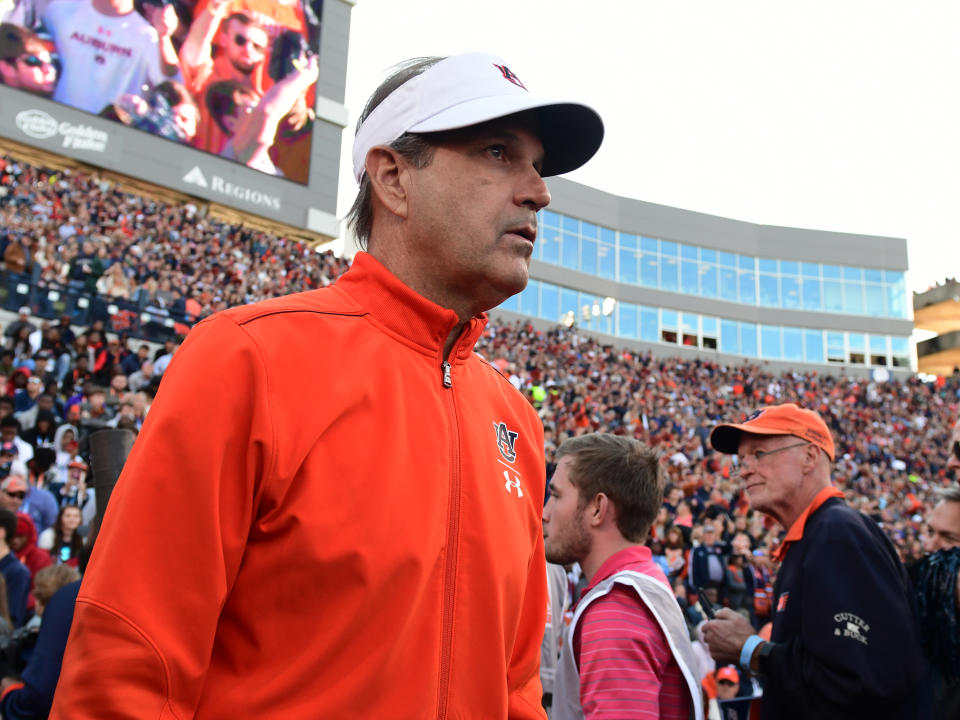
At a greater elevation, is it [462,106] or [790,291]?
[790,291]

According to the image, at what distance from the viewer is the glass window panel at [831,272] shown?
45.7 metres

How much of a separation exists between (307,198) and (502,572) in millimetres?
33805

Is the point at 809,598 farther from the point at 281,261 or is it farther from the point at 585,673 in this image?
the point at 281,261

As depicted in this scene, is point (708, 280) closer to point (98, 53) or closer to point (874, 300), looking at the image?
point (874, 300)

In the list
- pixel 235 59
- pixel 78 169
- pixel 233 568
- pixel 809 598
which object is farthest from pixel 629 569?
pixel 235 59

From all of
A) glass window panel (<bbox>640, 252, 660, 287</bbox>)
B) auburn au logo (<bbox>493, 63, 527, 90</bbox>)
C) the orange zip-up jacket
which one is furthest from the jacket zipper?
glass window panel (<bbox>640, 252, 660, 287</bbox>)

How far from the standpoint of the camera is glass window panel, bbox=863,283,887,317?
149 feet

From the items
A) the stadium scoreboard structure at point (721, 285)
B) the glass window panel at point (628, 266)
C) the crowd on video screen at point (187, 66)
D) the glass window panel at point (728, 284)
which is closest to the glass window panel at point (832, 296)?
the stadium scoreboard structure at point (721, 285)

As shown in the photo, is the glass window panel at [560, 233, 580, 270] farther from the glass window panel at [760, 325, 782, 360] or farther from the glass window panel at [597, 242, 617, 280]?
the glass window panel at [760, 325, 782, 360]

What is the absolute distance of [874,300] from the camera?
4566 cm

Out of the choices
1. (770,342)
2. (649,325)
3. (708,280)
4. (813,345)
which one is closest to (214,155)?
(649,325)

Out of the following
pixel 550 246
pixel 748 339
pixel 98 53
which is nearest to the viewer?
pixel 98 53

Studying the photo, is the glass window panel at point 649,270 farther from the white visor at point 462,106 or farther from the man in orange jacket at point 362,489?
the man in orange jacket at point 362,489

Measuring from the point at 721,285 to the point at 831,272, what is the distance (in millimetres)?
6869
